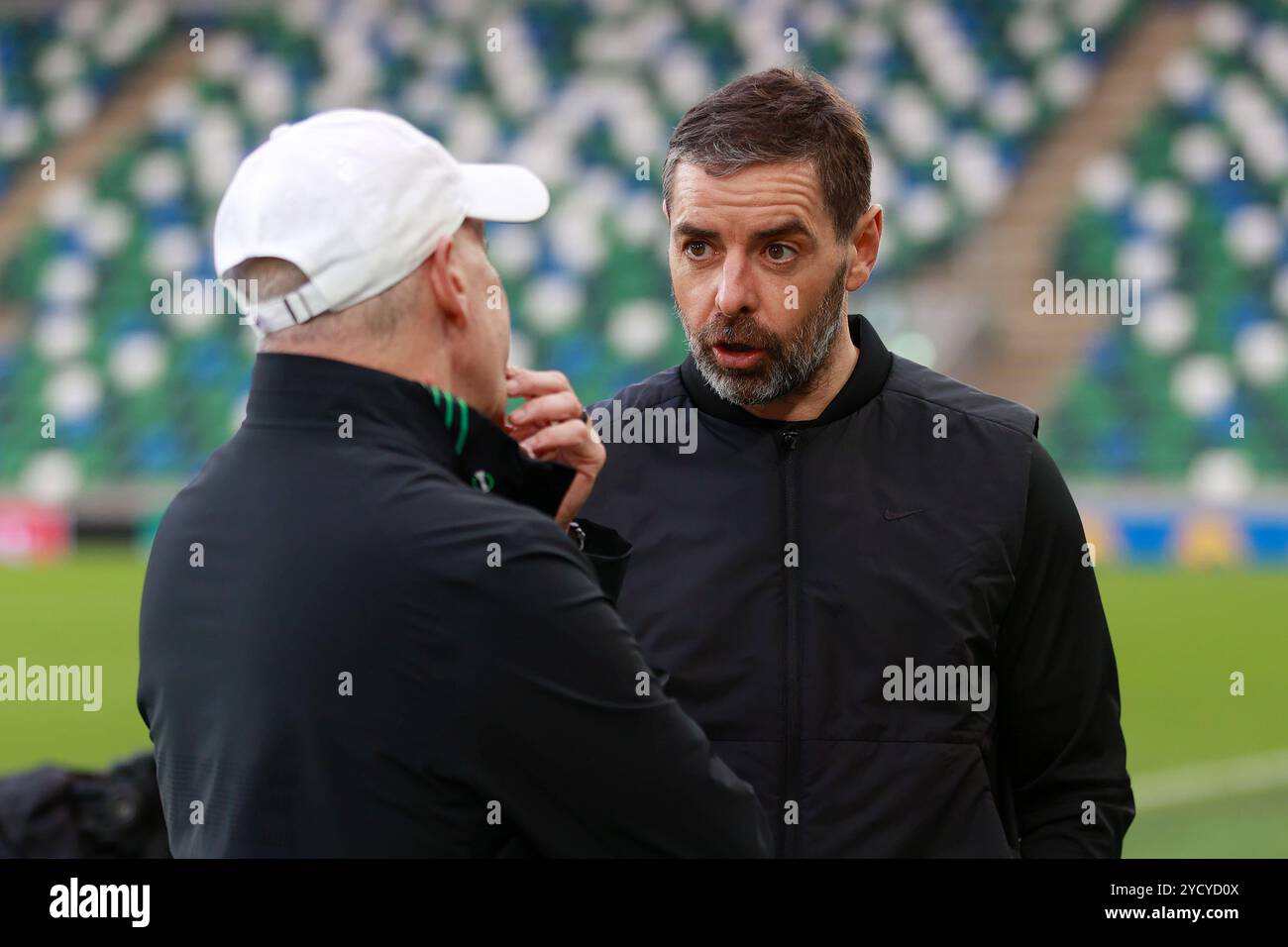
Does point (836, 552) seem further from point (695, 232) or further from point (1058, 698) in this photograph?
point (695, 232)

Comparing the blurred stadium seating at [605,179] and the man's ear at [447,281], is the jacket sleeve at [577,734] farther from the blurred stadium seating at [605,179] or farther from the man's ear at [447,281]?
the blurred stadium seating at [605,179]

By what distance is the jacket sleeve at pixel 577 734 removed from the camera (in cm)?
142

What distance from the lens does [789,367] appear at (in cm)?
220

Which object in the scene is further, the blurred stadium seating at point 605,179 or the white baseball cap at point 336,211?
the blurred stadium seating at point 605,179

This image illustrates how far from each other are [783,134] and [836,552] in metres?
0.60

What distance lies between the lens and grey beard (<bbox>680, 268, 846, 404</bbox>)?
220 centimetres

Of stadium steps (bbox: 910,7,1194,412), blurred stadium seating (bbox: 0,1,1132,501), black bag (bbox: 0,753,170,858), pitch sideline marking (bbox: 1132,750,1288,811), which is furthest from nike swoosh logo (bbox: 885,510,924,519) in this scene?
stadium steps (bbox: 910,7,1194,412)

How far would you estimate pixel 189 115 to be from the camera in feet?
52.8

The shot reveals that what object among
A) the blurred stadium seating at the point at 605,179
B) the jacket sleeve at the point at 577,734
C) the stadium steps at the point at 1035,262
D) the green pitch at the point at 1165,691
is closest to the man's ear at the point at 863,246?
the jacket sleeve at the point at 577,734

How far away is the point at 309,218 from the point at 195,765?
54 cm

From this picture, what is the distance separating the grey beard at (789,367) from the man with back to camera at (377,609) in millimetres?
651

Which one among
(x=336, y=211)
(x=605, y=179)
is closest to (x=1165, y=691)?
(x=336, y=211)
